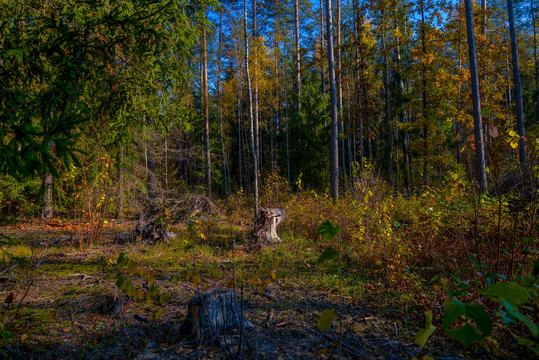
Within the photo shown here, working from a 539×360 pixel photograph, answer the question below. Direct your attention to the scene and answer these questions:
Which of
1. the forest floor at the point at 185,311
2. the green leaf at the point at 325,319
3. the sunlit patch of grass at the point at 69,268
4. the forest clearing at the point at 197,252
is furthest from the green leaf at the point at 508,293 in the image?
the sunlit patch of grass at the point at 69,268

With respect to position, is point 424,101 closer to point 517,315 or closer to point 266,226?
point 266,226

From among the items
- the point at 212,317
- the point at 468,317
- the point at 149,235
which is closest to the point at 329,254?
the point at 468,317

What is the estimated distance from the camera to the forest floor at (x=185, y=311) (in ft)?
7.43

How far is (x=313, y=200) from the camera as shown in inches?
325

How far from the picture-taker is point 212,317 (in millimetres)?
2441

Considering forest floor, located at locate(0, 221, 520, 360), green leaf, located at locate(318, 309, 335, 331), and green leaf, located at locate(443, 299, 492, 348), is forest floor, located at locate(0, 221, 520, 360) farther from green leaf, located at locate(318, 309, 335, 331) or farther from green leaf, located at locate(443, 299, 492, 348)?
green leaf, located at locate(443, 299, 492, 348)

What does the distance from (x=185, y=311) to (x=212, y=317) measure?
2.46ft

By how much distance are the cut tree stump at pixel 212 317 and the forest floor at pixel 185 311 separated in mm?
98

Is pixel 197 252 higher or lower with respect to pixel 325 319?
lower

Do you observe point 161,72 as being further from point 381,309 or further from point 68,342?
point 381,309

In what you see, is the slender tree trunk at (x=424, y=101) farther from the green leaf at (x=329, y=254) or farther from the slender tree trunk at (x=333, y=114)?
the green leaf at (x=329, y=254)

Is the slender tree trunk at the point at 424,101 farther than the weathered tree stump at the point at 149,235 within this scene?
Yes

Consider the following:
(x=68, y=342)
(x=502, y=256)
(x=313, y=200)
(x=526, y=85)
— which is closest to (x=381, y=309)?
(x=502, y=256)

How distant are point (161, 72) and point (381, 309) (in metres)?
4.31
